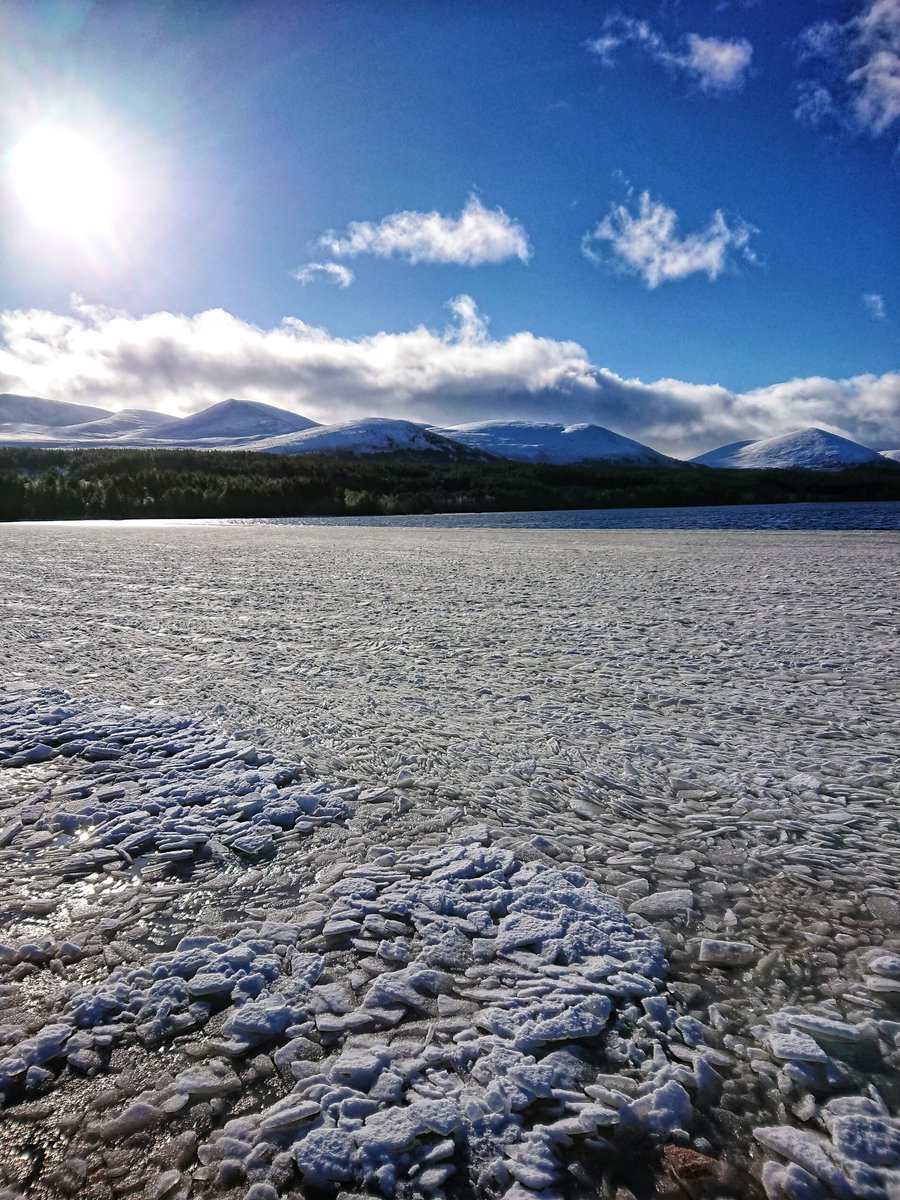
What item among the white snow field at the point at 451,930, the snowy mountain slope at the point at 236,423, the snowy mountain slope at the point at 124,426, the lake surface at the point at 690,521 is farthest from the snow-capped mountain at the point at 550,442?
the white snow field at the point at 451,930

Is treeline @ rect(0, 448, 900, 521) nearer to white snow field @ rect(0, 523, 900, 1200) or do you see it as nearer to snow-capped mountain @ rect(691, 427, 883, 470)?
white snow field @ rect(0, 523, 900, 1200)

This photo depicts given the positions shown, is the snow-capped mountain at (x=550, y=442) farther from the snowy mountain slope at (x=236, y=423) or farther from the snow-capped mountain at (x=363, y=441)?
the snowy mountain slope at (x=236, y=423)

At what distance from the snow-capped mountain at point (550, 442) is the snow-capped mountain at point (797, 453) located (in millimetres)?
16552

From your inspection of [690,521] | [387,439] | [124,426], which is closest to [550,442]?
[387,439]

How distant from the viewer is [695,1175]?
1.20 metres

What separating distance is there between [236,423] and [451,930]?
15329 centimetres

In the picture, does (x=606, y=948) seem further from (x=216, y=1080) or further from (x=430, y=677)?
(x=430, y=677)

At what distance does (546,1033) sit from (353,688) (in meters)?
2.79

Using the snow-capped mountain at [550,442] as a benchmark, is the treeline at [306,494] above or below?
below

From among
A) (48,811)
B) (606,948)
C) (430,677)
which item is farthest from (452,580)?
(606,948)

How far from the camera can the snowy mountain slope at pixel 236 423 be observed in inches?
5025

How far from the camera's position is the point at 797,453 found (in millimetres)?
153250

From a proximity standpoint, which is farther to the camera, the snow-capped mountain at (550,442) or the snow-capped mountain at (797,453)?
the snow-capped mountain at (797,453)

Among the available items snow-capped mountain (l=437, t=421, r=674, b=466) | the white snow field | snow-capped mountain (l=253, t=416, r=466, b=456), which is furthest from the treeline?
snow-capped mountain (l=437, t=421, r=674, b=466)
